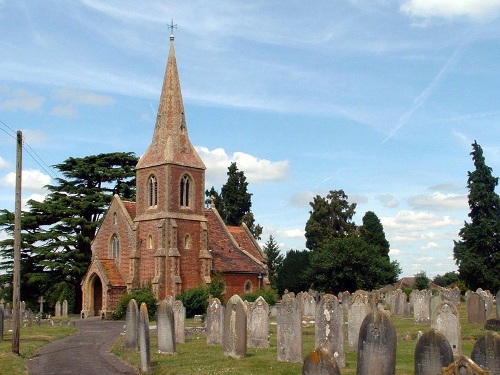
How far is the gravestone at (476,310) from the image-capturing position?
27266 millimetres

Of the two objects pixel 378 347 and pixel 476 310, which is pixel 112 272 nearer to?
pixel 476 310

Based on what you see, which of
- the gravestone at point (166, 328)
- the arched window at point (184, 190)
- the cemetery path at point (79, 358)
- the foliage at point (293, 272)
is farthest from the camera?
the foliage at point (293, 272)

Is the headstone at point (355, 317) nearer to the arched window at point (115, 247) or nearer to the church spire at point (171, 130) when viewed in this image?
the church spire at point (171, 130)

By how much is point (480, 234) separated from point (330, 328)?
42.2m

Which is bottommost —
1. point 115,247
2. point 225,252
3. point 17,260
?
point 17,260

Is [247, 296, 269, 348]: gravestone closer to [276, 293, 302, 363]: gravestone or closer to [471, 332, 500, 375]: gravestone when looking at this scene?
[276, 293, 302, 363]: gravestone

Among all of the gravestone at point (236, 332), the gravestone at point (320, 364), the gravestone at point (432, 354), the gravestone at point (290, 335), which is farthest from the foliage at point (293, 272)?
the gravestone at point (320, 364)

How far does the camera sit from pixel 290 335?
58.0 feet

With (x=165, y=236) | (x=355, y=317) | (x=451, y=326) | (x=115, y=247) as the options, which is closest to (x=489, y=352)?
(x=451, y=326)

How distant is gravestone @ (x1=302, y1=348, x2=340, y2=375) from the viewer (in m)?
10.2

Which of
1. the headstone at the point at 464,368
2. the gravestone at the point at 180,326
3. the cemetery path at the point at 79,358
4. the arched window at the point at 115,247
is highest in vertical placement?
the arched window at the point at 115,247

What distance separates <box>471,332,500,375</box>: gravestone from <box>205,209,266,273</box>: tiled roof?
38.8 meters

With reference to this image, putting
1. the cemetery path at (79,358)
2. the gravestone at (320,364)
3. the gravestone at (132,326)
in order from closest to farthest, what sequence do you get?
the gravestone at (320,364)
the cemetery path at (79,358)
the gravestone at (132,326)

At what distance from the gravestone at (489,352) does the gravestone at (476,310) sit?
1735cm
